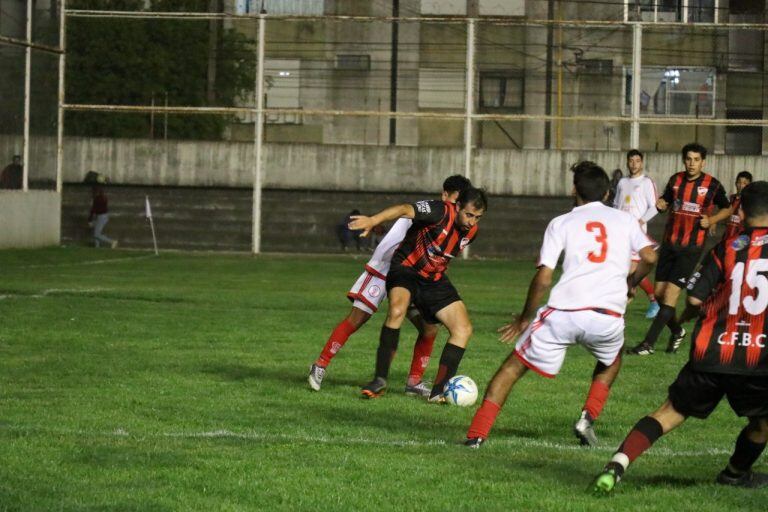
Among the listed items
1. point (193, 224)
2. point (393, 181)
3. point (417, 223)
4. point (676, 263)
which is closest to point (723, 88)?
point (393, 181)

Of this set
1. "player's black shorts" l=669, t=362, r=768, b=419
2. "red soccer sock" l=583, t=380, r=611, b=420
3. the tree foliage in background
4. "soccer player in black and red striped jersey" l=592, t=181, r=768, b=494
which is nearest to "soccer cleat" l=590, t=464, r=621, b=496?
"soccer player in black and red striped jersey" l=592, t=181, r=768, b=494

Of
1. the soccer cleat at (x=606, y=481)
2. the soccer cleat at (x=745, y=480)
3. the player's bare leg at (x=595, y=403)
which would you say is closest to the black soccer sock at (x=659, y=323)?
the player's bare leg at (x=595, y=403)

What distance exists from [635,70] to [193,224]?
12.9 meters

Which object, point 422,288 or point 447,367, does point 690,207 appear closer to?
point 422,288

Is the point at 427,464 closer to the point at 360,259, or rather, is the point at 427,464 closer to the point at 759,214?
the point at 759,214

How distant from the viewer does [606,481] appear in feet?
22.3

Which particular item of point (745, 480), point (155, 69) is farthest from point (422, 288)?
point (155, 69)

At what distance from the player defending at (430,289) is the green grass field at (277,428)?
1.09 feet

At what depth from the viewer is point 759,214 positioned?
23.2 feet

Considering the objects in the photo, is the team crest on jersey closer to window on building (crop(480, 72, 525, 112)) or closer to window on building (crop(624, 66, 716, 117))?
window on building (crop(624, 66, 716, 117))

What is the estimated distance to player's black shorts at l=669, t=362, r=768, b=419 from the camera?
22.9 ft

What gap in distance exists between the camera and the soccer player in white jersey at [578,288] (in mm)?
8148

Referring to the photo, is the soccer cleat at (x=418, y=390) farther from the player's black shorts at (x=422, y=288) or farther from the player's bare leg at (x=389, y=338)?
the player's black shorts at (x=422, y=288)

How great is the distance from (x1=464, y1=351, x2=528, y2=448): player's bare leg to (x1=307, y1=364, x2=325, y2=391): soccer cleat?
283 cm
